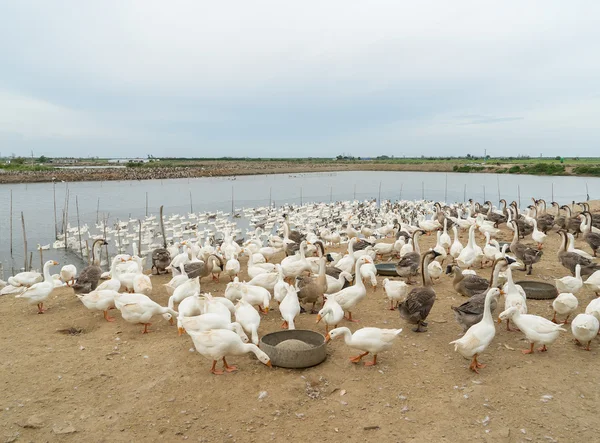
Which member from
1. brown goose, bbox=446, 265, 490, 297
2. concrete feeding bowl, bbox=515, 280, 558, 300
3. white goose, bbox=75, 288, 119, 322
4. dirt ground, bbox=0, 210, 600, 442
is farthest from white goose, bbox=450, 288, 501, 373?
white goose, bbox=75, 288, 119, 322

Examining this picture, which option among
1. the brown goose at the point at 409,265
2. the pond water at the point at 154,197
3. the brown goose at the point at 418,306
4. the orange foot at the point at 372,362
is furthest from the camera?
the pond water at the point at 154,197

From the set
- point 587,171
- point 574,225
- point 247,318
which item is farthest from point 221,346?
point 587,171

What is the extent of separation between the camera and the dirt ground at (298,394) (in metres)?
5.06

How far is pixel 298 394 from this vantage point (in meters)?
5.74

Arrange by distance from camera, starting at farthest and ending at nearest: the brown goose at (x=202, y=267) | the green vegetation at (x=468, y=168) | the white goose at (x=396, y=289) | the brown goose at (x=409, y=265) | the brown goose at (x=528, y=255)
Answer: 1. the green vegetation at (x=468, y=168)
2. the brown goose at (x=528, y=255)
3. the brown goose at (x=202, y=267)
4. the brown goose at (x=409, y=265)
5. the white goose at (x=396, y=289)

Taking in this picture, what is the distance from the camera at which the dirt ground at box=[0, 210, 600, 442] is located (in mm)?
5059

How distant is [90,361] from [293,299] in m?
3.61

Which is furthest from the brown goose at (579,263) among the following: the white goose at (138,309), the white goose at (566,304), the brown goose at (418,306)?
the white goose at (138,309)

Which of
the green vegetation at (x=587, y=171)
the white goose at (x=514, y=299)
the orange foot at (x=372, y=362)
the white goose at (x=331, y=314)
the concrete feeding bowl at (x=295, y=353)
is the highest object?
the green vegetation at (x=587, y=171)

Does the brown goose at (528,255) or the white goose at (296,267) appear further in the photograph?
the brown goose at (528,255)

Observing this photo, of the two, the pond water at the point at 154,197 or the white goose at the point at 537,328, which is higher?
the pond water at the point at 154,197

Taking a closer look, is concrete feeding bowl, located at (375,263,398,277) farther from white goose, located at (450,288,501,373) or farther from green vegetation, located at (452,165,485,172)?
green vegetation, located at (452,165,485,172)

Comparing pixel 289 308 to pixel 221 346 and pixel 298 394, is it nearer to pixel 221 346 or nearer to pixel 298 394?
pixel 221 346

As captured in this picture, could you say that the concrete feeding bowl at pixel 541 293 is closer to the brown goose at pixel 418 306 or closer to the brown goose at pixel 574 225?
the brown goose at pixel 418 306
